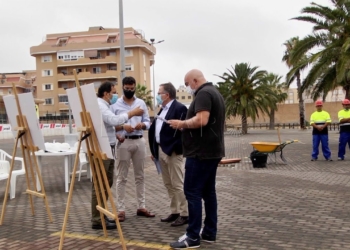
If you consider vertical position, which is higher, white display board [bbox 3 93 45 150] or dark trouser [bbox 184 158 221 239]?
white display board [bbox 3 93 45 150]

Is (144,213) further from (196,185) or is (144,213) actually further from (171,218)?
(196,185)

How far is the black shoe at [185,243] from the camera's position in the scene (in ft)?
16.3

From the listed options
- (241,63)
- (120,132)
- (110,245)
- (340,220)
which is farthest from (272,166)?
(241,63)

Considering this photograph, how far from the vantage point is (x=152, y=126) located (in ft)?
20.9

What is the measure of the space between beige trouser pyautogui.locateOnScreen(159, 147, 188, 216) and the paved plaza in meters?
0.32

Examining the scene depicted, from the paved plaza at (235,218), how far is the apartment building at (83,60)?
6534 cm

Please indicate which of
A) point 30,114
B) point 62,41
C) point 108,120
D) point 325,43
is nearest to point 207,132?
point 108,120

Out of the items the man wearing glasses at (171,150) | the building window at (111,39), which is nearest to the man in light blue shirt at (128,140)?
the man wearing glasses at (171,150)

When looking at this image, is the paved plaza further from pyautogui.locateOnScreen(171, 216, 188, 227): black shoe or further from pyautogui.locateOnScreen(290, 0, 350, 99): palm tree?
pyautogui.locateOnScreen(290, 0, 350, 99): palm tree

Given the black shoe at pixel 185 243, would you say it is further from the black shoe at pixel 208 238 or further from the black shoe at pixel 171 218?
the black shoe at pixel 171 218

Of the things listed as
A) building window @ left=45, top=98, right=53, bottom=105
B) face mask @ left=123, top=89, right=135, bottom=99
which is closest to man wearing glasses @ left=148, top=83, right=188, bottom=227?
face mask @ left=123, top=89, right=135, bottom=99

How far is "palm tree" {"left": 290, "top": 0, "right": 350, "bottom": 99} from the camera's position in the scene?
65.8 ft

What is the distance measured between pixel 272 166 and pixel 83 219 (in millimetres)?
8083

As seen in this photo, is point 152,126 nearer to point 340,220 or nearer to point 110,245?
point 110,245
